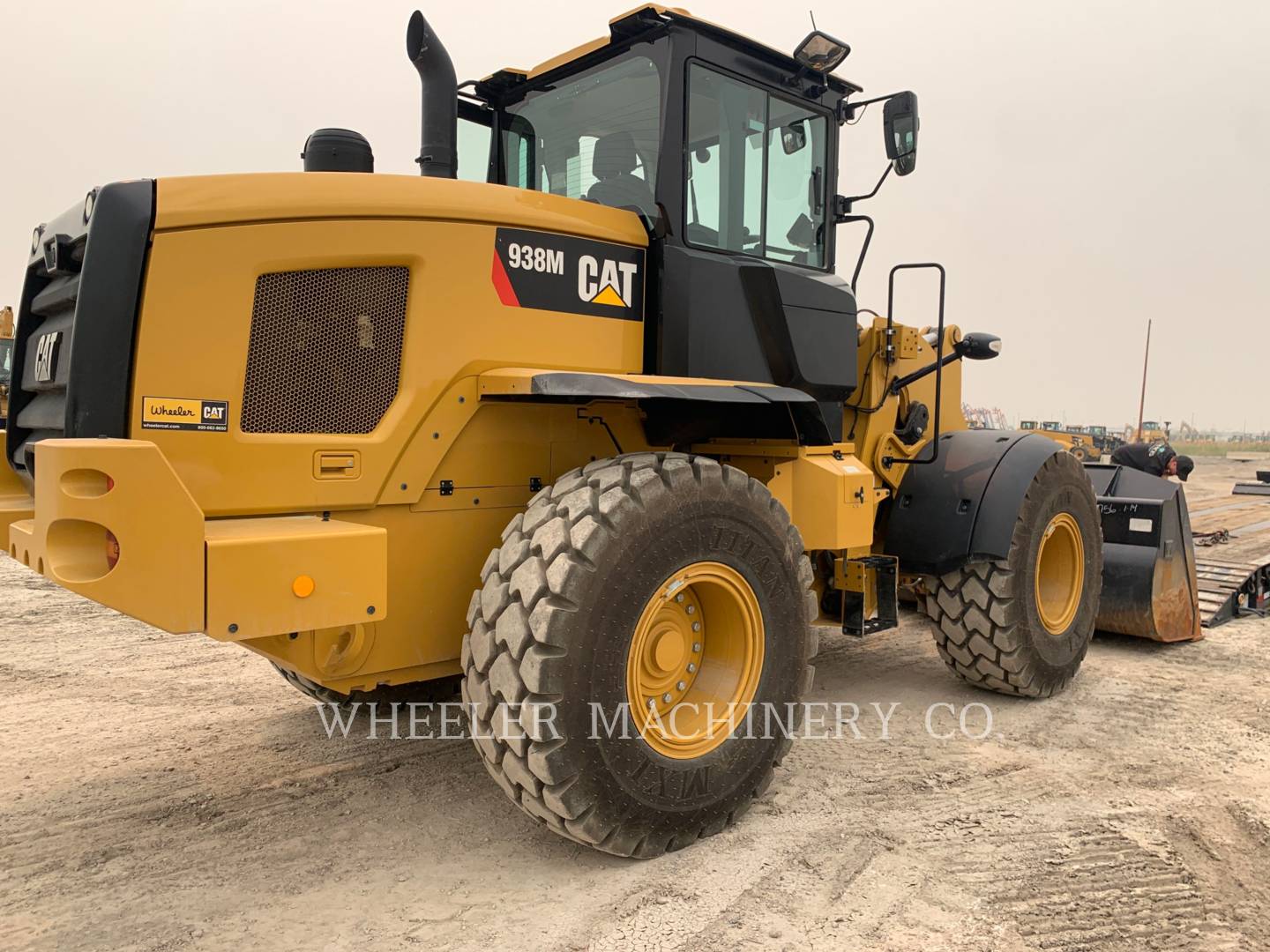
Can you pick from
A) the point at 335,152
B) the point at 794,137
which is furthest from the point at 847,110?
the point at 335,152

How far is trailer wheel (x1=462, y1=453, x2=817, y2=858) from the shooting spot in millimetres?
2818

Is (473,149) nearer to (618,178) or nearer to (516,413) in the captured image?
(618,178)

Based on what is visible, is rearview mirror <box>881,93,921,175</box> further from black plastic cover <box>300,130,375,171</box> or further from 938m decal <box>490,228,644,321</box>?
black plastic cover <box>300,130,375,171</box>

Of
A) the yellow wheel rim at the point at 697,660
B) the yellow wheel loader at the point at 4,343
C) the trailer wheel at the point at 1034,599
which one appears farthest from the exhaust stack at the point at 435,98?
the yellow wheel loader at the point at 4,343

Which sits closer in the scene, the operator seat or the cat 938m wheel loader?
the cat 938m wheel loader

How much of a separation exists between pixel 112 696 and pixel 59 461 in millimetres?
3190

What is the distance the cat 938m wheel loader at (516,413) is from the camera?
2701 mm

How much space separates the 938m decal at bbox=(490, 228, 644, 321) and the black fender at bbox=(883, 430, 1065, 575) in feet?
6.85

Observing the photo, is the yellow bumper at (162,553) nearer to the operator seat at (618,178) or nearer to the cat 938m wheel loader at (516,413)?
the cat 938m wheel loader at (516,413)

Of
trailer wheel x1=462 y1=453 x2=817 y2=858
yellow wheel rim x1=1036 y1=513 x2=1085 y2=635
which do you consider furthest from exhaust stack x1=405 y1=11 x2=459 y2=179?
yellow wheel rim x1=1036 y1=513 x2=1085 y2=635

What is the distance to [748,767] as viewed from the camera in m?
3.37

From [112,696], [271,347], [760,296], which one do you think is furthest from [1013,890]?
[112,696]

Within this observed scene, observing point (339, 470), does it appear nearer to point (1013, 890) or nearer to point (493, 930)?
point (493, 930)

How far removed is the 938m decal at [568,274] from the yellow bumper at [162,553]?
1.12 m
